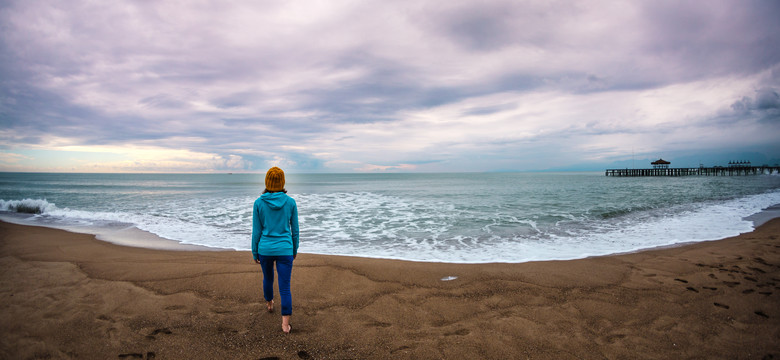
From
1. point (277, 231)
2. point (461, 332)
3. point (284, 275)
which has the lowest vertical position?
point (461, 332)

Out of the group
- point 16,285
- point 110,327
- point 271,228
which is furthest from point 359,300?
point 16,285

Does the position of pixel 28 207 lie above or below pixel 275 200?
below

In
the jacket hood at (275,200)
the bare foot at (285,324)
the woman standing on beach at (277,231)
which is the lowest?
the bare foot at (285,324)

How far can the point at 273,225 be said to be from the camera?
4051mm

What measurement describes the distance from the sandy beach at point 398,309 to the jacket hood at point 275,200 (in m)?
1.60

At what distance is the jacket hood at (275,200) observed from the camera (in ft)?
→ 13.1

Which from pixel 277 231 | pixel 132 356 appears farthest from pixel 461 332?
pixel 132 356

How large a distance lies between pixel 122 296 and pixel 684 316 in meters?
8.32

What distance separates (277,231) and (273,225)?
0.09 m

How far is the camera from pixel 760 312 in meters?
4.54

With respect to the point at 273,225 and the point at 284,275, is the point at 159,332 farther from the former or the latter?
the point at 273,225

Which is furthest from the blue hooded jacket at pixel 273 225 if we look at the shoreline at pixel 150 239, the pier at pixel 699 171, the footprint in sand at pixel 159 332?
the pier at pixel 699 171

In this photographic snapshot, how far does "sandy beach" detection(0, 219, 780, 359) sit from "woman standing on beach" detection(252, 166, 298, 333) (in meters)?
0.58

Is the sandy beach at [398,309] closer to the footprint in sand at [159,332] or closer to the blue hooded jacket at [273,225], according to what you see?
the footprint in sand at [159,332]
